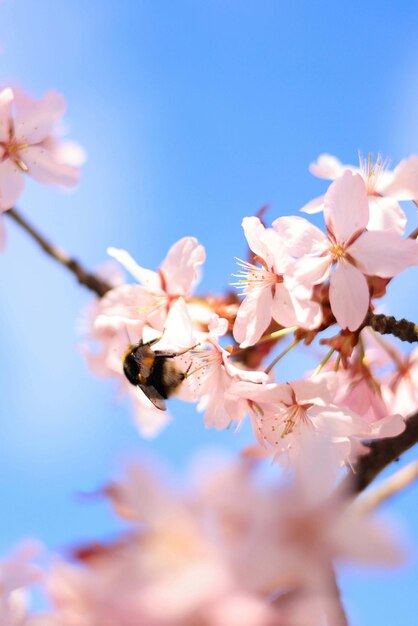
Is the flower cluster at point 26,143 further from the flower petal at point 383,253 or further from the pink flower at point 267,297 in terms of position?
the flower petal at point 383,253

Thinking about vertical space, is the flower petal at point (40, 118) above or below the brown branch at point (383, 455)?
above

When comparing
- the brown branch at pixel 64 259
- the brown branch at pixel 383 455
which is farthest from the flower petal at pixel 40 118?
the brown branch at pixel 383 455

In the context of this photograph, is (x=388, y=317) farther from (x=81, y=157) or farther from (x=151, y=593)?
(x=81, y=157)

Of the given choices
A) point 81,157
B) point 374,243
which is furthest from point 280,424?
point 81,157

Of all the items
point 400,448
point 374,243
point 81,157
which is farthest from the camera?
point 81,157

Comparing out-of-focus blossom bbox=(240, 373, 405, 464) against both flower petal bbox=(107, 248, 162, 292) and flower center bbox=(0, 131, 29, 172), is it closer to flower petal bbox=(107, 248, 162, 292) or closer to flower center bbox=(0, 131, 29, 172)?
flower petal bbox=(107, 248, 162, 292)

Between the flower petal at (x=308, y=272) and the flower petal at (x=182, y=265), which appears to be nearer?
the flower petal at (x=308, y=272)

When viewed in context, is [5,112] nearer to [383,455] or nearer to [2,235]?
[2,235]

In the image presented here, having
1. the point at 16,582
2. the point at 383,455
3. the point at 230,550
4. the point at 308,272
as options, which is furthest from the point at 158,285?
the point at 230,550
